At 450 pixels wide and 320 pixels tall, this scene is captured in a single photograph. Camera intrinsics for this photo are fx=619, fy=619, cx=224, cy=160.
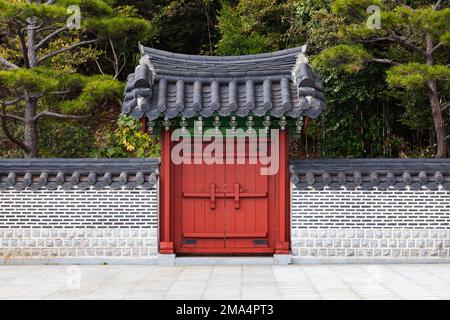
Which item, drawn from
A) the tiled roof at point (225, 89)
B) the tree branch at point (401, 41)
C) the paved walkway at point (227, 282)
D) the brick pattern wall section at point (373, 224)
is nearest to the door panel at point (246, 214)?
the brick pattern wall section at point (373, 224)

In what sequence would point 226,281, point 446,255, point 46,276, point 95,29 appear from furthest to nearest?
point 95,29 < point 446,255 < point 46,276 < point 226,281

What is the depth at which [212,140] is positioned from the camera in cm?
1034

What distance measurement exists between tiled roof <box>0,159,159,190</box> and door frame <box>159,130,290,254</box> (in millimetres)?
232

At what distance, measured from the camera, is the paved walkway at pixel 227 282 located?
733 centimetres

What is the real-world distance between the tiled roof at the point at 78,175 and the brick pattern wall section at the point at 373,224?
258cm

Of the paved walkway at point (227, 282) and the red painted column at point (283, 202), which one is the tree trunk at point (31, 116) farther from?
the red painted column at point (283, 202)

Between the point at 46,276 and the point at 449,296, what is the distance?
549 cm

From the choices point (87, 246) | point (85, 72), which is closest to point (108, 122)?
point (85, 72)

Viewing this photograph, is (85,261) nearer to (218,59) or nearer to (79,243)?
(79,243)

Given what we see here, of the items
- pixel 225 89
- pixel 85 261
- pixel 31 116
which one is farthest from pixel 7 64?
pixel 225 89

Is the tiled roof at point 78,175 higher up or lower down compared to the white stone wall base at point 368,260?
higher up

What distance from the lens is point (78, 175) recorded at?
10.3 m

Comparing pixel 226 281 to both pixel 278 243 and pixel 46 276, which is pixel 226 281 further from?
pixel 46 276

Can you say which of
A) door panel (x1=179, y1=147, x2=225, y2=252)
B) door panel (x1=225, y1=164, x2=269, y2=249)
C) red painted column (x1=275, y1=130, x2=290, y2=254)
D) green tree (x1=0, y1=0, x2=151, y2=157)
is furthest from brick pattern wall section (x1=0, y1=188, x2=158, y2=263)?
green tree (x1=0, y1=0, x2=151, y2=157)
